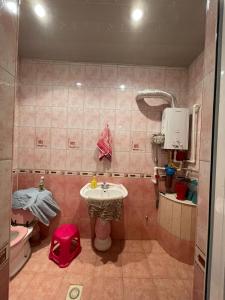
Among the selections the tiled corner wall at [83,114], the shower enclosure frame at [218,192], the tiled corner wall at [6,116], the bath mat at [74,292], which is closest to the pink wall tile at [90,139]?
the tiled corner wall at [83,114]

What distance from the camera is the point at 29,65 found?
2340 millimetres

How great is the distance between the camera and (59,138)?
238cm

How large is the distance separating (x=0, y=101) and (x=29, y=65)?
2.21m

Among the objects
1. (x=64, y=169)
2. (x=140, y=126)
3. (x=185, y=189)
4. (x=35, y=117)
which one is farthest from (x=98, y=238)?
(x=35, y=117)

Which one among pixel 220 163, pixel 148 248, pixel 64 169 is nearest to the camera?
pixel 220 163

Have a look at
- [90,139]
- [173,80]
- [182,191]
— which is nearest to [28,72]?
[90,139]

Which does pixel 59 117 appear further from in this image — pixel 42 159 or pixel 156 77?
pixel 156 77

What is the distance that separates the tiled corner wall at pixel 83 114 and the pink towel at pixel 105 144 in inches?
3.0

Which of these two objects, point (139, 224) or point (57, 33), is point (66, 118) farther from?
point (139, 224)

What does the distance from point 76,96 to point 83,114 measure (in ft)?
0.84

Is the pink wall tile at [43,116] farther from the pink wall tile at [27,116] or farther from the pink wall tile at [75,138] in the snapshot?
the pink wall tile at [75,138]

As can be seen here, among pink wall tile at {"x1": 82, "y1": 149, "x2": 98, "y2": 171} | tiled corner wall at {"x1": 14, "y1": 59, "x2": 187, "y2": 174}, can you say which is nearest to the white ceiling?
tiled corner wall at {"x1": 14, "y1": 59, "x2": 187, "y2": 174}

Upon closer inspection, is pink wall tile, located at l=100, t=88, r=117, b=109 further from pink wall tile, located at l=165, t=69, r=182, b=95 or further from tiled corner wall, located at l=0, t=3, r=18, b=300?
tiled corner wall, located at l=0, t=3, r=18, b=300

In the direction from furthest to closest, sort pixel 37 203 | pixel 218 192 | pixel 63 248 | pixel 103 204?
pixel 37 203
pixel 63 248
pixel 103 204
pixel 218 192
